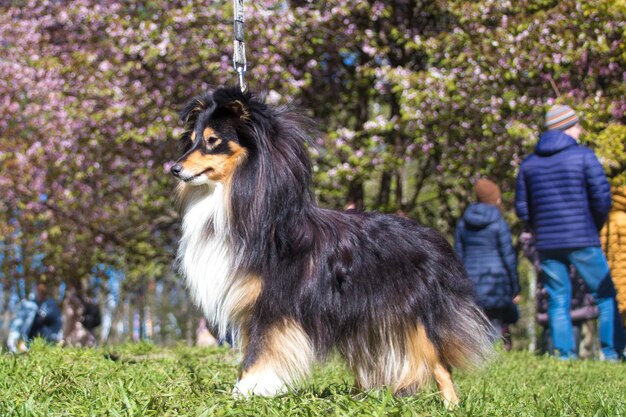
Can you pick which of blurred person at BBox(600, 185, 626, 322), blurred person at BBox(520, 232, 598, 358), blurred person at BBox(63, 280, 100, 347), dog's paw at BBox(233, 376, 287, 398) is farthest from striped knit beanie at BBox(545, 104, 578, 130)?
blurred person at BBox(63, 280, 100, 347)

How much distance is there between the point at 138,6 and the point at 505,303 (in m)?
7.37

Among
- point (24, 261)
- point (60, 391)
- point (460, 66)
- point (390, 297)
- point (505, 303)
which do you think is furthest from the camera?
point (24, 261)

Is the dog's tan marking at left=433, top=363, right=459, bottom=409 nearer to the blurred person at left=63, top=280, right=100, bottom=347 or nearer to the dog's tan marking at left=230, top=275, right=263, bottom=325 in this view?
the dog's tan marking at left=230, top=275, right=263, bottom=325

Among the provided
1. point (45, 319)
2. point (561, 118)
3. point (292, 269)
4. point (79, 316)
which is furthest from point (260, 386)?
point (79, 316)

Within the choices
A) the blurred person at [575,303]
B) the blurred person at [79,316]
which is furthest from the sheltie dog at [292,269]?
the blurred person at [79,316]

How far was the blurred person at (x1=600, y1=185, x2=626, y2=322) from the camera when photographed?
7.76 m

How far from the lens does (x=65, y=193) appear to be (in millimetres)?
12805

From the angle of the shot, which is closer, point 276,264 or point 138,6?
point 276,264

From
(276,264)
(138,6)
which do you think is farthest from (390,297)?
(138,6)

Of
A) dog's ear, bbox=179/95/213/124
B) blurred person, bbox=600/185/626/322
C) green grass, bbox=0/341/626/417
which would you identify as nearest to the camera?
green grass, bbox=0/341/626/417

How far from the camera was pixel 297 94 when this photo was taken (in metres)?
12.0

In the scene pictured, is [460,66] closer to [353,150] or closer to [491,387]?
[353,150]

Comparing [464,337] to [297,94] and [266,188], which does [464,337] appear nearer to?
[266,188]

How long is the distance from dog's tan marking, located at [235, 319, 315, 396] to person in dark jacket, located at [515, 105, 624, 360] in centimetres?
395
